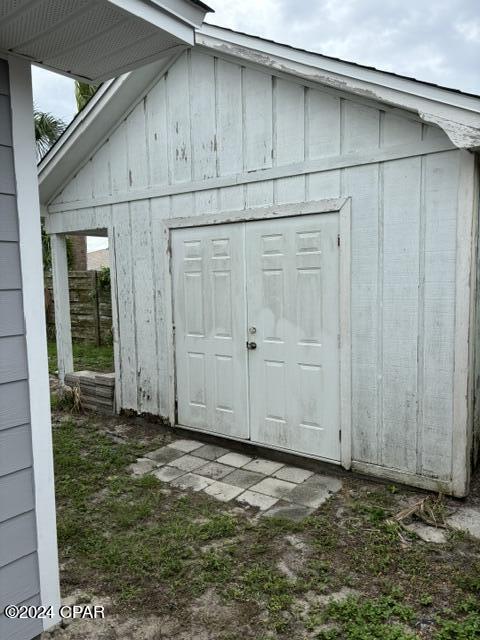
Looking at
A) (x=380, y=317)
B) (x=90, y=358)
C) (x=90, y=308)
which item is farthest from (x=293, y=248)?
(x=90, y=308)

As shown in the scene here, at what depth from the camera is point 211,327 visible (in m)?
4.70

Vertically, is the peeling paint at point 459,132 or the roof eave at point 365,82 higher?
the roof eave at point 365,82

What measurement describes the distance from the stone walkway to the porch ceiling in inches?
116

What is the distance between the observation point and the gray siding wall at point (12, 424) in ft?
6.44

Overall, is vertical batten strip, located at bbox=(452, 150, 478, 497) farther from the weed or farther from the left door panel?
the left door panel

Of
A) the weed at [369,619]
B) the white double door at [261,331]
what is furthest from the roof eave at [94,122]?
the weed at [369,619]

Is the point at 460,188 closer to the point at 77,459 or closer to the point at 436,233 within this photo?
the point at 436,233

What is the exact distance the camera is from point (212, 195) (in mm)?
4531

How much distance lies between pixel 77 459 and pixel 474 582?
11.0ft

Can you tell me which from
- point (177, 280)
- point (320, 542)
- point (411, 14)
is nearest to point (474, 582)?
point (320, 542)

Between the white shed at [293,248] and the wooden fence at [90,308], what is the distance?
5.08 metres

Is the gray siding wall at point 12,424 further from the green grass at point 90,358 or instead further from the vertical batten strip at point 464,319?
the green grass at point 90,358

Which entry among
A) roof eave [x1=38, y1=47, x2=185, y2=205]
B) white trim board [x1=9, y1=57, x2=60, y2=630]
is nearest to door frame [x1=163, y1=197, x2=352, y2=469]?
roof eave [x1=38, y1=47, x2=185, y2=205]

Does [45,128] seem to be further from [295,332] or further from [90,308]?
[295,332]
